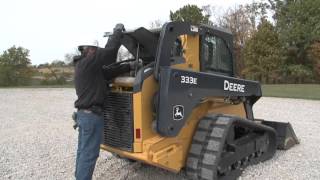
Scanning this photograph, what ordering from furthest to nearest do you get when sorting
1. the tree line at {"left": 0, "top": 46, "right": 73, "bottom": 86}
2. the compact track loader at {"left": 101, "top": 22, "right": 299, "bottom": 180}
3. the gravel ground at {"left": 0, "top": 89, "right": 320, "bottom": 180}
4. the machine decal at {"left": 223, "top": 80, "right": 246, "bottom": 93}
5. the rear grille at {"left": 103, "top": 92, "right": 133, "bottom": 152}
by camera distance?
the tree line at {"left": 0, "top": 46, "right": 73, "bottom": 86}
the gravel ground at {"left": 0, "top": 89, "right": 320, "bottom": 180}
the machine decal at {"left": 223, "top": 80, "right": 246, "bottom": 93}
the rear grille at {"left": 103, "top": 92, "right": 133, "bottom": 152}
the compact track loader at {"left": 101, "top": 22, "right": 299, "bottom": 180}

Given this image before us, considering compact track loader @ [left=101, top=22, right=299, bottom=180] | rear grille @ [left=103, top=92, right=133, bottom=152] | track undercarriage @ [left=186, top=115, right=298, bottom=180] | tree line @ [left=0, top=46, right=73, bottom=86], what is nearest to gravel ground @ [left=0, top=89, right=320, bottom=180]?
track undercarriage @ [left=186, top=115, right=298, bottom=180]

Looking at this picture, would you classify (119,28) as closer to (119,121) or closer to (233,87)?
(119,121)

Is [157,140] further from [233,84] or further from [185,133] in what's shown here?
[233,84]

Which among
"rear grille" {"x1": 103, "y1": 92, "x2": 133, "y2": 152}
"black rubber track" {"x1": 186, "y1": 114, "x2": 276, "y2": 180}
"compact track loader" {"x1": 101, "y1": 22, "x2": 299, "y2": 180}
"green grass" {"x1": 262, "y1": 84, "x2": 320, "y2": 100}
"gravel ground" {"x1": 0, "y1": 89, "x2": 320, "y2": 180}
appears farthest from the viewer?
"green grass" {"x1": 262, "y1": 84, "x2": 320, "y2": 100}

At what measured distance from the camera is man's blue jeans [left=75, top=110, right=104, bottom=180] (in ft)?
18.2

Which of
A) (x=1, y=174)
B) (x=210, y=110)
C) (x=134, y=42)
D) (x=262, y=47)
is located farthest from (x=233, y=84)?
(x=262, y=47)

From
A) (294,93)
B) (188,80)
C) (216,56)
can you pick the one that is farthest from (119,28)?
(294,93)

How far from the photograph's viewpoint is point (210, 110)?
6.60m

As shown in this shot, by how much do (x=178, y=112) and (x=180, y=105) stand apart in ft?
0.31

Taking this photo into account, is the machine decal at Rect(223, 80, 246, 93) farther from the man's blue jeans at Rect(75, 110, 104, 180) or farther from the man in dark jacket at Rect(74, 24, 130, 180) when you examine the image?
the man's blue jeans at Rect(75, 110, 104, 180)

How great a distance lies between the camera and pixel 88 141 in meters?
5.55

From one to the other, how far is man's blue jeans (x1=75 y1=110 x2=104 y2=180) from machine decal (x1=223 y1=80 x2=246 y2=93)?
1964 millimetres

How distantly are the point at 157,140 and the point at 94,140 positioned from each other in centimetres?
81

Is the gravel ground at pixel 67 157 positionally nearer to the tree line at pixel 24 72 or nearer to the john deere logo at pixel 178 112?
the john deere logo at pixel 178 112
